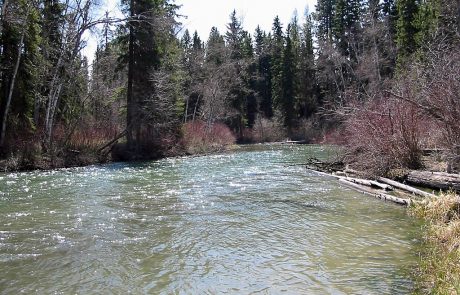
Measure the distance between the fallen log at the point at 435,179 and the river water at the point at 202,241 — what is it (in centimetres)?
208

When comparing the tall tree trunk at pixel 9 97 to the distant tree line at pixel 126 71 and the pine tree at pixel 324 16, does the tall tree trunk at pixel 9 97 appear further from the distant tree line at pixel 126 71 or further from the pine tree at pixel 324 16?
the pine tree at pixel 324 16

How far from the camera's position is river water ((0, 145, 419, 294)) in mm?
6059

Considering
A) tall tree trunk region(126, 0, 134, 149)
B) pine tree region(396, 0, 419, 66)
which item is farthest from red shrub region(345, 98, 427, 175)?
pine tree region(396, 0, 419, 66)

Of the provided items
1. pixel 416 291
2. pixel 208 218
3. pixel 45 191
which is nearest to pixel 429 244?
pixel 416 291

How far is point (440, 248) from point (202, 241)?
4285 mm

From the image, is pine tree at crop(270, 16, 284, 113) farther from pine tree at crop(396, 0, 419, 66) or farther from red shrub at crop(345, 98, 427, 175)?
red shrub at crop(345, 98, 427, 175)

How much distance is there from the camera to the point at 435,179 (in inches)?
492

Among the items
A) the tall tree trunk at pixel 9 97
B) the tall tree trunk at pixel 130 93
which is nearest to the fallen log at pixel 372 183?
the tall tree trunk at pixel 130 93

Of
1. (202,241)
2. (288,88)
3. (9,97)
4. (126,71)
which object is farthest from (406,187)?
(288,88)

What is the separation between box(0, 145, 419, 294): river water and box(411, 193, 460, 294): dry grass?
0.26 meters

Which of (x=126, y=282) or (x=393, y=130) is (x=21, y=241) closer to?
(x=126, y=282)

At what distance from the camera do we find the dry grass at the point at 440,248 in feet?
16.6

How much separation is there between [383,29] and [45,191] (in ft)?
137

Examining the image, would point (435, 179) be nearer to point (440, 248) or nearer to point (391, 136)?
point (391, 136)
